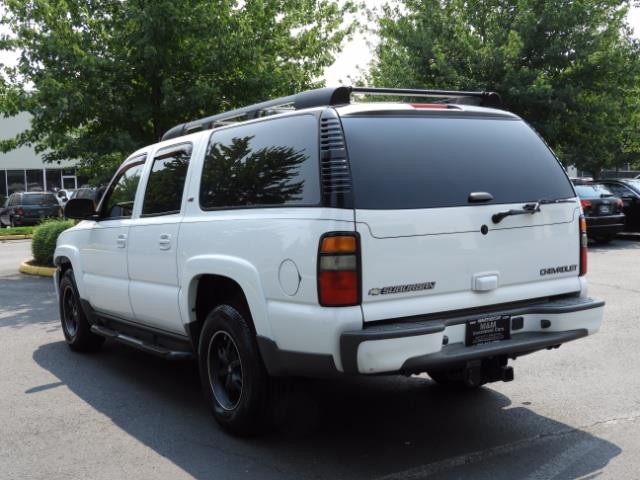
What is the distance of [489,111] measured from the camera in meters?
4.97

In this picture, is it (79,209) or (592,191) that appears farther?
(592,191)

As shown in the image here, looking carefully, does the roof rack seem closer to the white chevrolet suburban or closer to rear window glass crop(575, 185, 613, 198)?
the white chevrolet suburban

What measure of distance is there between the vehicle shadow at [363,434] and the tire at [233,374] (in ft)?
0.49

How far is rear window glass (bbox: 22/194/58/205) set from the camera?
101 ft

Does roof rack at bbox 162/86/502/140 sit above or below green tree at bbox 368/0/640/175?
below

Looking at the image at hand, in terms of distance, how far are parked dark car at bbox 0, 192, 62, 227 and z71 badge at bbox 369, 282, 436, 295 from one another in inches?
1116

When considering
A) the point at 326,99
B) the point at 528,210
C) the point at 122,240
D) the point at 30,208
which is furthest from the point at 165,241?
the point at 30,208

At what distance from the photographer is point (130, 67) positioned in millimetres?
14445

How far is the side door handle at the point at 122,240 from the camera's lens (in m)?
6.17

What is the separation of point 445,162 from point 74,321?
4.65 metres

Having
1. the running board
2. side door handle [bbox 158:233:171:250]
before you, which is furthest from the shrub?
side door handle [bbox 158:233:171:250]

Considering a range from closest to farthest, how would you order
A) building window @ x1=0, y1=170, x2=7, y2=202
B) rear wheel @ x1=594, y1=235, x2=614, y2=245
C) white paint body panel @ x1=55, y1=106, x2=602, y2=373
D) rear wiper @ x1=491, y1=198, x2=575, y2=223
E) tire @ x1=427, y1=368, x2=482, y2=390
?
Answer: white paint body panel @ x1=55, y1=106, x2=602, y2=373, rear wiper @ x1=491, y1=198, x2=575, y2=223, tire @ x1=427, y1=368, x2=482, y2=390, rear wheel @ x1=594, y1=235, x2=614, y2=245, building window @ x1=0, y1=170, x2=7, y2=202

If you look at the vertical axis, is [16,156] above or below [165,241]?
above

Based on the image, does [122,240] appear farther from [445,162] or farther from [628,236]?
[628,236]
